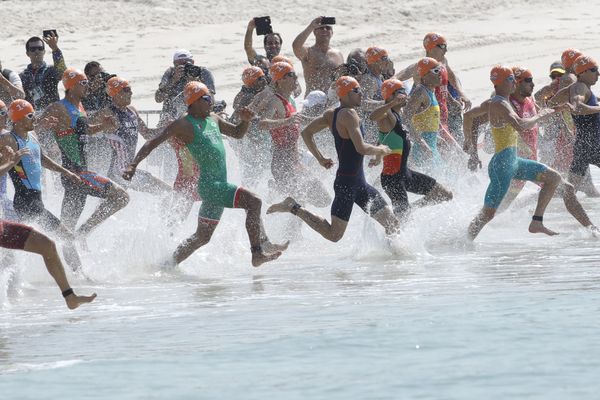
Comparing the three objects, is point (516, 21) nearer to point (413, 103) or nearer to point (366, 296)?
point (413, 103)

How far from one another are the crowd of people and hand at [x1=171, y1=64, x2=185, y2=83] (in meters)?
0.01

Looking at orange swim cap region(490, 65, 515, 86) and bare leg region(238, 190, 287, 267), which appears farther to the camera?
orange swim cap region(490, 65, 515, 86)

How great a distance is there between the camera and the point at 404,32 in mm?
34062

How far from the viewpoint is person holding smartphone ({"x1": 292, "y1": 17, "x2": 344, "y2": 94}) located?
51.6 ft

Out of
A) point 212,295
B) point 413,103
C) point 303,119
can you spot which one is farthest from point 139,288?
point 413,103

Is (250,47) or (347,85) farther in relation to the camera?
(250,47)

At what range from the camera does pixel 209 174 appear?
11.3m

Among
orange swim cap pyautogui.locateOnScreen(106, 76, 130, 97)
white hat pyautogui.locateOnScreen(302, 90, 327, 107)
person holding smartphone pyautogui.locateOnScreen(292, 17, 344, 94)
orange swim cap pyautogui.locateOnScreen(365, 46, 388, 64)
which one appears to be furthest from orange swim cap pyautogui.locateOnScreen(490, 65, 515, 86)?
person holding smartphone pyautogui.locateOnScreen(292, 17, 344, 94)

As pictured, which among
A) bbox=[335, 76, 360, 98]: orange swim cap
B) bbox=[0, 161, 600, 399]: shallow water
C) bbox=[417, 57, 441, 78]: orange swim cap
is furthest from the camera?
bbox=[417, 57, 441, 78]: orange swim cap

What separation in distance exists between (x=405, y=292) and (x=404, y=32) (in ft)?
79.5

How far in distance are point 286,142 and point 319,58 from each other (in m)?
2.82

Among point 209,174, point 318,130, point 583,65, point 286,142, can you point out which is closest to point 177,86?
point 286,142

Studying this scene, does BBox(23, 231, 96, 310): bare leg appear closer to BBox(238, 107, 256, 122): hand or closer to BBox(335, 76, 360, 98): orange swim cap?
BBox(238, 107, 256, 122): hand

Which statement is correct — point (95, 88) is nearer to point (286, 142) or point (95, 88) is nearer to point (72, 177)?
point (286, 142)
